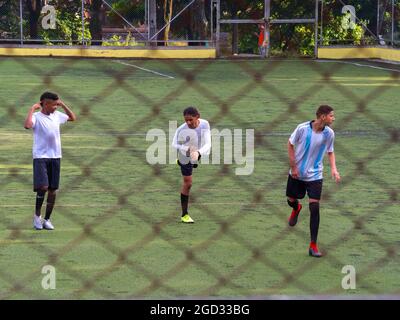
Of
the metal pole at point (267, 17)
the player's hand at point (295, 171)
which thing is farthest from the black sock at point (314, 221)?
the metal pole at point (267, 17)

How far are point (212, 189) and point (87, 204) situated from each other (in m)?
1.96

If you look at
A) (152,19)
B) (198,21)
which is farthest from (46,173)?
(198,21)

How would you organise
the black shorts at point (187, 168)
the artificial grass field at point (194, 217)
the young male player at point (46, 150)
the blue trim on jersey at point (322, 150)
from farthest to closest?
the black shorts at point (187, 168) → the young male player at point (46, 150) → the blue trim on jersey at point (322, 150) → the artificial grass field at point (194, 217)

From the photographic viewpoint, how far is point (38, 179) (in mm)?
11359

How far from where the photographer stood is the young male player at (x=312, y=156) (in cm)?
994

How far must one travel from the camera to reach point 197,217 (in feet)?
39.4

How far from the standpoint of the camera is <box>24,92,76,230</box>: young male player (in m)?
11.2

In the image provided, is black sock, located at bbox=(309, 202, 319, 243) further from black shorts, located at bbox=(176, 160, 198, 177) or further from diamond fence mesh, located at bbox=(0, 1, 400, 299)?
black shorts, located at bbox=(176, 160, 198, 177)

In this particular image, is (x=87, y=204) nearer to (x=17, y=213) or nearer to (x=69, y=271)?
(x=17, y=213)

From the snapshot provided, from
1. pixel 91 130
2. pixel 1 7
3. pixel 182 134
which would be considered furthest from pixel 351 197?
pixel 1 7

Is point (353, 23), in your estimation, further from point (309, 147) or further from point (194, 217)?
point (309, 147)

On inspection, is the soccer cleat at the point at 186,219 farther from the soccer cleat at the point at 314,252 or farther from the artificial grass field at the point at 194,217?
the soccer cleat at the point at 314,252

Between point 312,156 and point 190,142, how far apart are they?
5.77ft

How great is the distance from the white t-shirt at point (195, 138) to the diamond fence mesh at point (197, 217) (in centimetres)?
56
